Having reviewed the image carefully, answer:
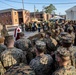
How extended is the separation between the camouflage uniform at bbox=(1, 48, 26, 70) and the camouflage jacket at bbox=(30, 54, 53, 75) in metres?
0.43

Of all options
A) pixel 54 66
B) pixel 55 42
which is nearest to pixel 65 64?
pixel 54 66

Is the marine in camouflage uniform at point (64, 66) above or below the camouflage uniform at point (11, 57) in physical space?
above

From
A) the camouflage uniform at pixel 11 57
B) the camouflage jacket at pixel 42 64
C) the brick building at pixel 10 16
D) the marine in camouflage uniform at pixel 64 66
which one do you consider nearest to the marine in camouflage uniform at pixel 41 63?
the camouflage jacket at pixel 42 64

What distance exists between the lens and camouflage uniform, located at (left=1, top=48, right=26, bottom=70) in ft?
12.1

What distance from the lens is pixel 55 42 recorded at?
5398 mm

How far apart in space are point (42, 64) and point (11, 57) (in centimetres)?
70

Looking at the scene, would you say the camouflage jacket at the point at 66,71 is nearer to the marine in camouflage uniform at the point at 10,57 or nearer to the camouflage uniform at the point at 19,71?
the camouflage uniform at the point at 19,71

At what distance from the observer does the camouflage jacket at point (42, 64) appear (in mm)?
3488

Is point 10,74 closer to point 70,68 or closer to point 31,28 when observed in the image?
point 70,68

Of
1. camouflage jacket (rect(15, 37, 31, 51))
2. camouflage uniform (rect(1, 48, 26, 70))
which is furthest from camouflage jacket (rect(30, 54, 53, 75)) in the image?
camouflage jacket (rect(15, 37, 31, 51))

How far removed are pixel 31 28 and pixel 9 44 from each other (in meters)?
23.6

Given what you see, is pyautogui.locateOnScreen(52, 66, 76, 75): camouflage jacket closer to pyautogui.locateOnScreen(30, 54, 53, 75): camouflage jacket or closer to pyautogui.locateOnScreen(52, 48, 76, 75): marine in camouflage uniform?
pyautogui.locateOnScreen(52, 48, 76, 75): marine in camouflage uniform

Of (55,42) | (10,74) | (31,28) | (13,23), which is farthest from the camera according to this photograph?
(13,23)

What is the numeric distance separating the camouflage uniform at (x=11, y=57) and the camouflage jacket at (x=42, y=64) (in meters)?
0.43
